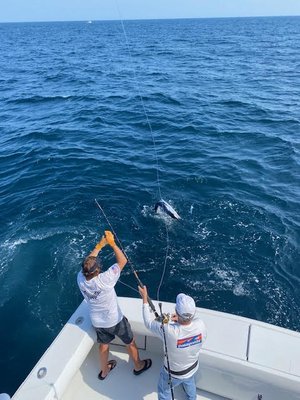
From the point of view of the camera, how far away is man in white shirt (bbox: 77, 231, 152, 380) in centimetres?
473

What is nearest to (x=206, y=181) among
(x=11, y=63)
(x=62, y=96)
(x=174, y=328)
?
(x=174, y=328)

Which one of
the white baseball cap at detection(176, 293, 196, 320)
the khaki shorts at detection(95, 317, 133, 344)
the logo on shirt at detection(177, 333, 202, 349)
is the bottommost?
the khaki shorts at detection(95, 317, 133, 344)

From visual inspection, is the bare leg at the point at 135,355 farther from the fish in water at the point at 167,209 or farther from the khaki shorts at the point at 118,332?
the fish in water at the point at 167,209

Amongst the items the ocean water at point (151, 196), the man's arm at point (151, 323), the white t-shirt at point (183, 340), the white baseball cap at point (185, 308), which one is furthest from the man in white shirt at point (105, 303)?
the ocean water at point (151, 196)

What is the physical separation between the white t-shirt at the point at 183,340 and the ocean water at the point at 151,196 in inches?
145

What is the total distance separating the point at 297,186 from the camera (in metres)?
12.3

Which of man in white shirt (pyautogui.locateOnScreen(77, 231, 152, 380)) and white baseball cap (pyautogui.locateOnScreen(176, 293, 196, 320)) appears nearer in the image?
white baseball cap (pyautogui.locateOnScreen(176, 293, 196, 320))

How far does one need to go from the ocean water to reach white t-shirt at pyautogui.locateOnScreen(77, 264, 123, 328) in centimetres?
288

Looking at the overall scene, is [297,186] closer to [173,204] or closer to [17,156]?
[173,204]

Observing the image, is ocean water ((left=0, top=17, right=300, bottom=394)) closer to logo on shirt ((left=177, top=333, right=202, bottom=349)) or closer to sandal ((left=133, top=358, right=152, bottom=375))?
sandal ((left=133, top=358, right=152, bottom=375))

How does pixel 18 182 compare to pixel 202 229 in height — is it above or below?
above

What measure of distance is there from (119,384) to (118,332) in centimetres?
97

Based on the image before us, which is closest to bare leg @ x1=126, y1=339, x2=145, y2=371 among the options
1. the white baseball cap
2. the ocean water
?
the white baseball cap

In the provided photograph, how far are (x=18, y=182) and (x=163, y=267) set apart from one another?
7476 mm
